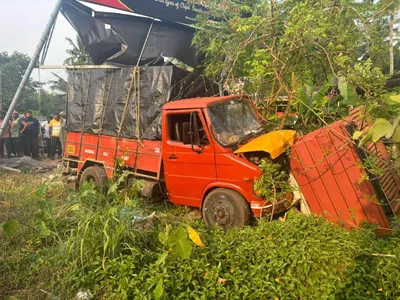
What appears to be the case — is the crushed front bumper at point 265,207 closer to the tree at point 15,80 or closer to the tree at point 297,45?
the tree at point 297,45

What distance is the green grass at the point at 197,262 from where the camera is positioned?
110 inches

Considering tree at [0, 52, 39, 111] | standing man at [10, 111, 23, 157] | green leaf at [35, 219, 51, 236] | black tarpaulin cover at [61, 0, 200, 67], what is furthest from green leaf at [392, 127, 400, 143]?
tree at [0, 52, 39, 111]

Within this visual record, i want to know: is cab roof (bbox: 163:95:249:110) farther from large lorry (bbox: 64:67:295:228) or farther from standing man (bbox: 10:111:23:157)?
standing man (bbox: 10:111:23:157)

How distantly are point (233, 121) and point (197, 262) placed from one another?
2.42 m

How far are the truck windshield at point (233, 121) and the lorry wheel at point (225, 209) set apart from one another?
766 mm

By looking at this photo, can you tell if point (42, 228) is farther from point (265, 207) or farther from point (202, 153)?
point (265, 207)

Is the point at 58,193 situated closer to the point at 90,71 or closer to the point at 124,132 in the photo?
the point at 124,132

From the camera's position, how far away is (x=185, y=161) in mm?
4824

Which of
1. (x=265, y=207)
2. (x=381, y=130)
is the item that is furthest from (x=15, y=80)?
(x=381, y=130)

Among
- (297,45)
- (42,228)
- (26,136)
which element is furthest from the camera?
(26,136)

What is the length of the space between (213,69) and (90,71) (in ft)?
9.09

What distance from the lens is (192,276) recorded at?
9.78 ft

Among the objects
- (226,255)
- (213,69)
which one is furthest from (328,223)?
(213,69)

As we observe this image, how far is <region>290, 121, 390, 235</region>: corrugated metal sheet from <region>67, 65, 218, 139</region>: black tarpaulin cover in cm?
261
